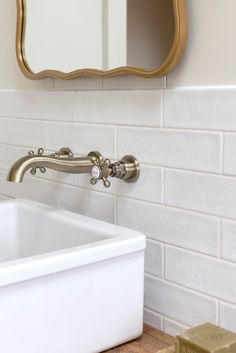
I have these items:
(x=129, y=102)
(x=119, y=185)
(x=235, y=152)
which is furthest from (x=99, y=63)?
(x=235, y=152)

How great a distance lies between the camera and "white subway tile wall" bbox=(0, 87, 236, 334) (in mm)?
944

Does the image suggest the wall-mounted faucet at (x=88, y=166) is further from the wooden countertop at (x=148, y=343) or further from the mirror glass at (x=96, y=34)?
the wooden countertop at (x=148, y=343)

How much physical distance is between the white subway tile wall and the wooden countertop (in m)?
0.02

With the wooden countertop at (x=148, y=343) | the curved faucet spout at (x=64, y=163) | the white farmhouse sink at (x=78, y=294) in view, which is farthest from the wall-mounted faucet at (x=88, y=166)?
the wooden countertop at (x=148, y=343)

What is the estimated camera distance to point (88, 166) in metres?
1.13

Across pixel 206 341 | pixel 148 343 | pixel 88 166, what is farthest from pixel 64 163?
pixel 206 341

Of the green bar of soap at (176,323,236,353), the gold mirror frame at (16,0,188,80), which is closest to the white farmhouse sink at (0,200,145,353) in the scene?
the green bar of soap at (176,323,236,353)

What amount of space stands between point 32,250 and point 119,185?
0.86 feet

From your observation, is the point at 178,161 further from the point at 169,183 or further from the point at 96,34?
the point at 96,34

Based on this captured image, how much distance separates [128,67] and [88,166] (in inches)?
8.5

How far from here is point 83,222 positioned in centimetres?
111

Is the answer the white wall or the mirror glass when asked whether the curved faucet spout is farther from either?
the mirror glass

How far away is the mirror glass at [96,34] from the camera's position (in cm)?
101

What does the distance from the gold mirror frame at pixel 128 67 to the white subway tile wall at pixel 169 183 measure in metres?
0.03
